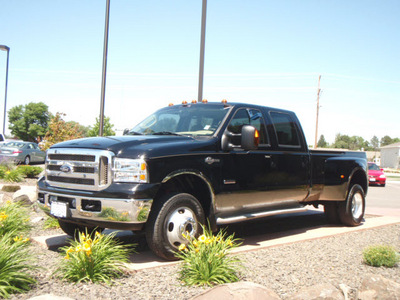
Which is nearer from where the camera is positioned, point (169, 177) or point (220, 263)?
point (220, 263)

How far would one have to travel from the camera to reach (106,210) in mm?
4852

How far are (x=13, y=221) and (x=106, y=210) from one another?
7.03ft

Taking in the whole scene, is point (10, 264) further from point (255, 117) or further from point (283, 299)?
point (255, 117)

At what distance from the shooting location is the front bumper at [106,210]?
4.79m

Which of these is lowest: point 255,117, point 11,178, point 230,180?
point 11,178

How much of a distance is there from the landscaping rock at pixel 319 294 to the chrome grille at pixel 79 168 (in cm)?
237

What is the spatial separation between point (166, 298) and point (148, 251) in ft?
6.57

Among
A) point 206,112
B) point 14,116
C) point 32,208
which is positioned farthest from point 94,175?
point 14,116

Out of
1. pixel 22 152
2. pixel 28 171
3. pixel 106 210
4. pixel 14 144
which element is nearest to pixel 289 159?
pixel 106 210

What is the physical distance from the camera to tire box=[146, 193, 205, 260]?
4.98 metres

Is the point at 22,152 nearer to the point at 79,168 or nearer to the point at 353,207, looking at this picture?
the point at 353,207

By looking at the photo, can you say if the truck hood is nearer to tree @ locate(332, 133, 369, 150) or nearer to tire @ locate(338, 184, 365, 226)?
tire @ locate(338, 184, 365, 226)

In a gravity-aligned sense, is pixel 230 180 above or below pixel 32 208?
above

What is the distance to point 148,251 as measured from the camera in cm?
590
